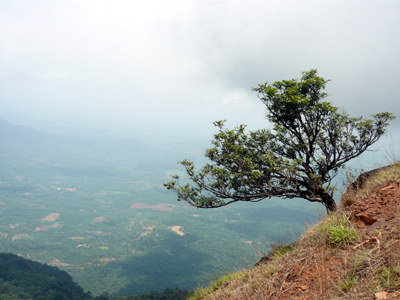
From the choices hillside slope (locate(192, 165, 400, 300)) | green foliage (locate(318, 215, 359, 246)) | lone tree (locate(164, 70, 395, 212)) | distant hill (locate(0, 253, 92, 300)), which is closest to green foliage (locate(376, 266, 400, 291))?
hillside slope (locate(192, 165, 400, 300))

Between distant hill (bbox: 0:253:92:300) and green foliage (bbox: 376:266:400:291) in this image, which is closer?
green foliage (bbox: 376:266:400:291)

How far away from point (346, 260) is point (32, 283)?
107 metres

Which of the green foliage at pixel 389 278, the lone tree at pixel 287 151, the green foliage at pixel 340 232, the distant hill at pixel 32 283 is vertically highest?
the lone tree at pixel 287 151

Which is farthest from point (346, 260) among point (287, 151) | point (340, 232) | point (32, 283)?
point (32, 283)

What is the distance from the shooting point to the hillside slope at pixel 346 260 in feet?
10.9

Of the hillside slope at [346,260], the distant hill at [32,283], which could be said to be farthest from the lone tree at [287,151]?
the distant hill at [32,283]

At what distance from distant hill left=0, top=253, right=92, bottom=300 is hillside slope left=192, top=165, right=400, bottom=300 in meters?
90.4

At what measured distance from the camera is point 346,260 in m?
3.98

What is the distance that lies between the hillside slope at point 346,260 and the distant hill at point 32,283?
90.4m

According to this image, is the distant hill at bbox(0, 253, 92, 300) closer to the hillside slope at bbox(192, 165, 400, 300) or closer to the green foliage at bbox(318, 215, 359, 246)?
the hillside slope at bbox(192, 165, 400, 300)

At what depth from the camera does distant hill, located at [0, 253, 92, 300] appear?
227 ft

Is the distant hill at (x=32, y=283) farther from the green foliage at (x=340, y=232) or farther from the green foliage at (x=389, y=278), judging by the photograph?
the green foliage at (x=389, y=278)

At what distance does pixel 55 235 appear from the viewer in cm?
18400

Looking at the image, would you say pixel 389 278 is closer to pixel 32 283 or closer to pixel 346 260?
pixel 346 260
